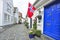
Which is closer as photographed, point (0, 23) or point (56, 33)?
point (56, 33)

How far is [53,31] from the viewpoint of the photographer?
9.06 meters

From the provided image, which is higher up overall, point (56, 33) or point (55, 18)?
point (55, 18)

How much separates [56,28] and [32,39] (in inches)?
110

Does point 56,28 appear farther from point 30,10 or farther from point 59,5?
point 30,10

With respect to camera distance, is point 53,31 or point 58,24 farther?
point 53,31

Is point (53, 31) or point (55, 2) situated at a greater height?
point (55, 2)

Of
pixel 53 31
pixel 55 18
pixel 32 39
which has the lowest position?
pixel 32 39

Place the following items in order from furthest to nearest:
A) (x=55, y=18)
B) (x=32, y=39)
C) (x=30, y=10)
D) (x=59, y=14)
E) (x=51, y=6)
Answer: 1. (x=30, y=10)
2. (x=32, y=39)
3. (x=51, y=6)
4. (x=55, y=18)
5. (x=59, y=14)

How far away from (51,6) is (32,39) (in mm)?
2863

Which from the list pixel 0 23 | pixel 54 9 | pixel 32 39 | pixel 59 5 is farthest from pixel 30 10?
pixel 0 23

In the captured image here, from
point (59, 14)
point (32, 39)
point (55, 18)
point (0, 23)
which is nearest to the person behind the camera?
point (59, 14)

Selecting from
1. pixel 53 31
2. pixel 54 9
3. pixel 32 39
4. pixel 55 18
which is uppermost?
pixel 54 9

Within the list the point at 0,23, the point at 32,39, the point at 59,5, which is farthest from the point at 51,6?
the point at 0,23

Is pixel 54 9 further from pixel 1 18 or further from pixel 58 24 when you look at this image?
pixel 1 18
